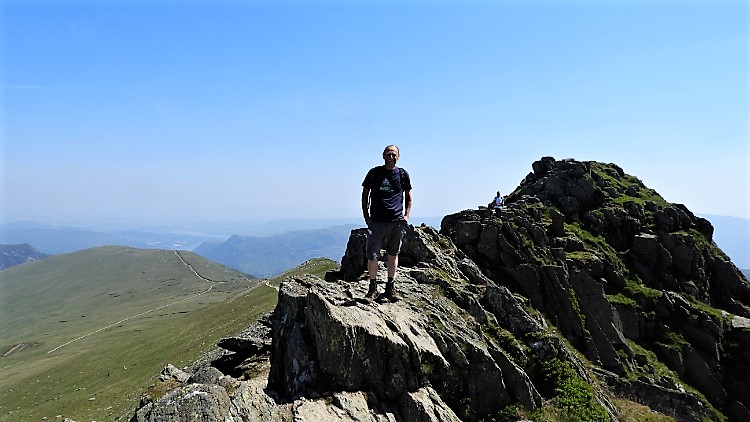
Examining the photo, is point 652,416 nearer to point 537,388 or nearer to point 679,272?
point 537,388

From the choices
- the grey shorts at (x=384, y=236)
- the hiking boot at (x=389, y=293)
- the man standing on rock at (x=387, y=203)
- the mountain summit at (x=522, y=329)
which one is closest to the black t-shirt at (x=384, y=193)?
the man standing on rock at (x=387, y=203)

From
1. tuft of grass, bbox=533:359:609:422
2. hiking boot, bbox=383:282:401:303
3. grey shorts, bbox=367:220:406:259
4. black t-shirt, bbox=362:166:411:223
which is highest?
black t-shirt, bbox=362:166:411:223

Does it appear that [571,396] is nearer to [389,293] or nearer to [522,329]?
[522,329]

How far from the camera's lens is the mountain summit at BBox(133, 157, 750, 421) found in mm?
16828

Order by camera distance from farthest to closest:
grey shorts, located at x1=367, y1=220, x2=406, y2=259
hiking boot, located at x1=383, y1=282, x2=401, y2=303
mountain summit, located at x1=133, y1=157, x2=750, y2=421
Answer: hiking boot, located at x1=383, y1=282, x2=401, y2=303 < grey shorts, located at x1=367, y1=220, x2=406, y2=259 < mountain summit, located at x1=133, y1=157, x2=750, y2=421

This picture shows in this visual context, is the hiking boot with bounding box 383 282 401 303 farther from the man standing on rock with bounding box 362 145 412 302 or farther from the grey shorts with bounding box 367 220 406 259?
the grey shorts with bounding box 367 220 406 259

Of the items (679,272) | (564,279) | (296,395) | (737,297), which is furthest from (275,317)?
(737,297)

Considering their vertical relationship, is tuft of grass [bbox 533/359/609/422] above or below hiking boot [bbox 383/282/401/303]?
below

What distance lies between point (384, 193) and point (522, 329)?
45.7ft

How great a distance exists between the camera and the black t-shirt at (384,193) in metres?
19.2

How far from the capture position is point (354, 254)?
111 feet

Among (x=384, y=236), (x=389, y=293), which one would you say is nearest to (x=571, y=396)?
(x=389, y=293)

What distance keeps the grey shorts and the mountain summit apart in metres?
2.74

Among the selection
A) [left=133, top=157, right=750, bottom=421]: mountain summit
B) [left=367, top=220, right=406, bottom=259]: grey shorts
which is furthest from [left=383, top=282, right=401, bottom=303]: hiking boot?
[left=367, top=220, right=406, bottom=259]: grey shorts
